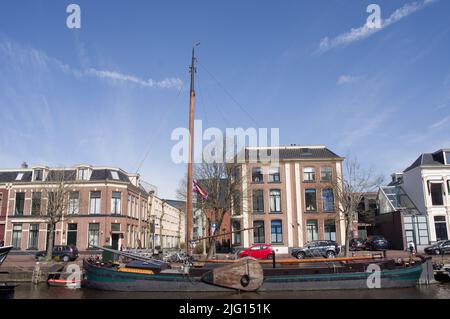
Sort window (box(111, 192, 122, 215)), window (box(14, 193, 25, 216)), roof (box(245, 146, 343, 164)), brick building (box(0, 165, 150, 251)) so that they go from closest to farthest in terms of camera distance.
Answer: brick building (box(0, 165, 150, 251))
roof (box(245, 146, 343, 164))
window (box(14, 193, 25, 216))
window (box(111, 192, 122, 215))

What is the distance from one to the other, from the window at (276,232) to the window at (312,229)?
9.87ft

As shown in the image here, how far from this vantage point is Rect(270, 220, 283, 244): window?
41.9m

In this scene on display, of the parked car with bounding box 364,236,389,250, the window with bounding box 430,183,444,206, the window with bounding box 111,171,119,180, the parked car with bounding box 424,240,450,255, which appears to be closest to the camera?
the parked car with bounding box 424,240,450,255

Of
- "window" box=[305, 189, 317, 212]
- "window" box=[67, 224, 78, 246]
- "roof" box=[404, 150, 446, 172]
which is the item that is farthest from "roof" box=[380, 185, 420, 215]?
"window" box=[67, 224, 78, 246]

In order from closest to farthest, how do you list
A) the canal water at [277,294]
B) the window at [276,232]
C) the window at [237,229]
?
the canal water at [277,294] < the window at [276,232] < the window at [237,229]

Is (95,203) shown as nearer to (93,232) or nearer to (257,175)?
(93,232)

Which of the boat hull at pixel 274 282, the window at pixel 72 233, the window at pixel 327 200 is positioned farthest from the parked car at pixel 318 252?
the window at pixel 72 233

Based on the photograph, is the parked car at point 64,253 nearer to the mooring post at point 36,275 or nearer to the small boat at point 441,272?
the mooring post at point 36,275

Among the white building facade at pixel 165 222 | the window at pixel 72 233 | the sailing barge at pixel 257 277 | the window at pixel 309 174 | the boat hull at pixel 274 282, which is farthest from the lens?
the white building facade at pixel 165 222

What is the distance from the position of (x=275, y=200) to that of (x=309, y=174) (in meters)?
4.98

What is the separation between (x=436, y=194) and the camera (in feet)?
137

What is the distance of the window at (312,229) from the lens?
4200cm

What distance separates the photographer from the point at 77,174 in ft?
149

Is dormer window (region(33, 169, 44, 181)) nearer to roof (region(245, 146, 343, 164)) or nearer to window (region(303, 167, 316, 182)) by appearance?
roof (region(245, 146, 343, 164))
